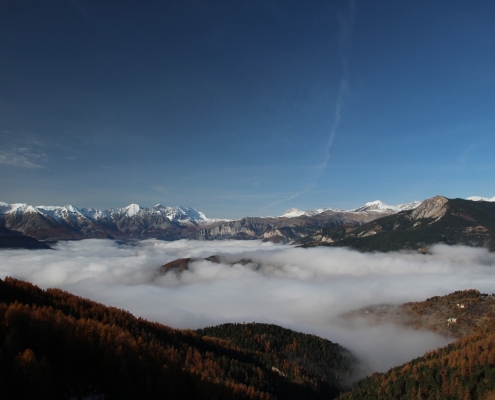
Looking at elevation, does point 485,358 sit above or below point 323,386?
above

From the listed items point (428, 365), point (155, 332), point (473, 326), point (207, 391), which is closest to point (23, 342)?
point (207, 391)

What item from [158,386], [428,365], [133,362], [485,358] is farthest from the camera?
[428,365]

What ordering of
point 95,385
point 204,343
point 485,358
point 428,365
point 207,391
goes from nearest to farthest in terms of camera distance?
point 95,385 → point 207,391 → point 485,358 → point 428,365 → point 204,343

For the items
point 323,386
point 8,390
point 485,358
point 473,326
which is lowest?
point 323,386

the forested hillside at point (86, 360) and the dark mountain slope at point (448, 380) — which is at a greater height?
the forested hillside at point (86, 360)

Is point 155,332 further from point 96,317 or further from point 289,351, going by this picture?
point 289,351

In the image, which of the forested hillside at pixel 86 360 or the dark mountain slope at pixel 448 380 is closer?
the forested hillside at pixel 86 360

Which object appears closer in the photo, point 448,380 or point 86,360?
point 86,360

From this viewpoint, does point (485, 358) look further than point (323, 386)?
No

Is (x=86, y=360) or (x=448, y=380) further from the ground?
(x=86, y=360)

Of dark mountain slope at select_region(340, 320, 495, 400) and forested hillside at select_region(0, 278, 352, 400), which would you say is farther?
dark mountain slope at select_region(340, 320, 495, 400)

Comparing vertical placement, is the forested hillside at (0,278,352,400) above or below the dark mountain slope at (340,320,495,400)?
above
